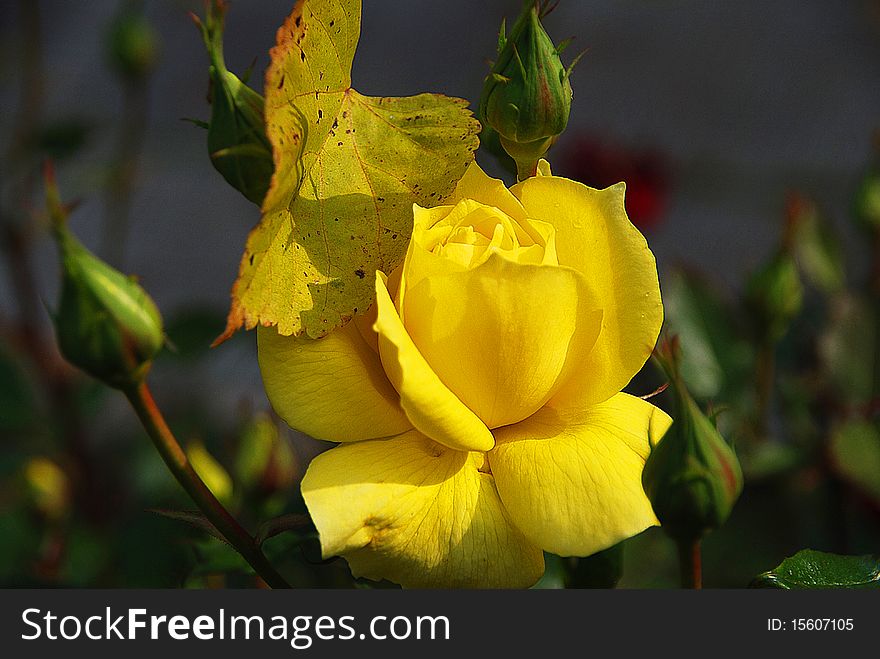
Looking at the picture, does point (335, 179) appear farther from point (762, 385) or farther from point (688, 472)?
point (762, 385)

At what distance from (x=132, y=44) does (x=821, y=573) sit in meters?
0.94

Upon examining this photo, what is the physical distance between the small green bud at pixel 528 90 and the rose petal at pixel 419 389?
0.09 m

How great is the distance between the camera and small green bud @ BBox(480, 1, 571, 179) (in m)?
0.38

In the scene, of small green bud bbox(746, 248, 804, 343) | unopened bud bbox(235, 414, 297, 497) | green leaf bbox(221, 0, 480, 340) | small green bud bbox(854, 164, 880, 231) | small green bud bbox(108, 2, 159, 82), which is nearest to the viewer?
green leaf bbox(221, 0, 480, 340)

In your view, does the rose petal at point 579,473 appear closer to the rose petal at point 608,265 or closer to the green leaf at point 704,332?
the rose petal at point 608,265

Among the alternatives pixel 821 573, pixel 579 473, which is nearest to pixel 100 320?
pixel 579 473

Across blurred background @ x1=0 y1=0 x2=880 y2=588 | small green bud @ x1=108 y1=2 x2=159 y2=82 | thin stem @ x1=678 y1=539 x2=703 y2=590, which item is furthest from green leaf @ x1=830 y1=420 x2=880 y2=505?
small green bud @ x1=108 y1=2 x2=159 y2=82

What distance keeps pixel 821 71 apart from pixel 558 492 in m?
1.98

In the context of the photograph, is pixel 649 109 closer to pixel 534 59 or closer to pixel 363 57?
pixel 363 57

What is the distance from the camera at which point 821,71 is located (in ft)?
6.75

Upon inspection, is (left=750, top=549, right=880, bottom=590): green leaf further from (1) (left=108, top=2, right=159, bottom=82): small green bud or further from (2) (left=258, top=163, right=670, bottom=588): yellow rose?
(1) (left=108, top=2, right=159, bottom=82): small green bud

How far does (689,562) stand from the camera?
0.37 metres

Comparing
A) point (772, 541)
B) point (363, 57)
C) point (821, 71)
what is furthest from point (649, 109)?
point (772, 541)

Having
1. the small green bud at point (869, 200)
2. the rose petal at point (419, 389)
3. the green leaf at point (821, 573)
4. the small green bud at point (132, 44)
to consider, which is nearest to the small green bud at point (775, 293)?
the small green bud at point (869, 200)
